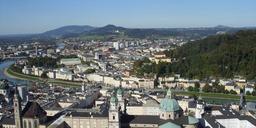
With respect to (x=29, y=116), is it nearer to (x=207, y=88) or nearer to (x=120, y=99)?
(x=120, y=99)

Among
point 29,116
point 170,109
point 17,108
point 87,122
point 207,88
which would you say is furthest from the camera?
point 207,88

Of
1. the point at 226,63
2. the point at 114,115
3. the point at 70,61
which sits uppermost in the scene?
the point at 114,115

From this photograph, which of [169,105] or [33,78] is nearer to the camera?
[169,105]

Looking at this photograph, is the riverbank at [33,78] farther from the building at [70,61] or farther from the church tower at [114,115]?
the church tower at [114,115]

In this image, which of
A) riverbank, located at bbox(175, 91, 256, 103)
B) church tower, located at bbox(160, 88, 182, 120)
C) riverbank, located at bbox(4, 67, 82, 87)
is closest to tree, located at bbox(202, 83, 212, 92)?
riverbank, located at bbox(175, 91, 256, 103)

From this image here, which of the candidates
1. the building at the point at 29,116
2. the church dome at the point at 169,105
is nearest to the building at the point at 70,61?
the building at the point at 29,116

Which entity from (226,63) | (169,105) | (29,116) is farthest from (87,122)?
(226,63)

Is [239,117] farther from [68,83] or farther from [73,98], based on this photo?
[68,83]

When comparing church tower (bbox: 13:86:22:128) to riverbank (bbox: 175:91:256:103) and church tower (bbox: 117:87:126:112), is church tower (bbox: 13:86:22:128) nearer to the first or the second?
church tower (bbox: 117:87:126:112)

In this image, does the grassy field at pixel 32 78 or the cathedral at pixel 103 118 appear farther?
the grassy field at pixel 32 78

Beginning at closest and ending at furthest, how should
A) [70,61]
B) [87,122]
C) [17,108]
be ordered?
[17,108] → [87,122] → [70,61]

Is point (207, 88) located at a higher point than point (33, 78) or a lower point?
higher
